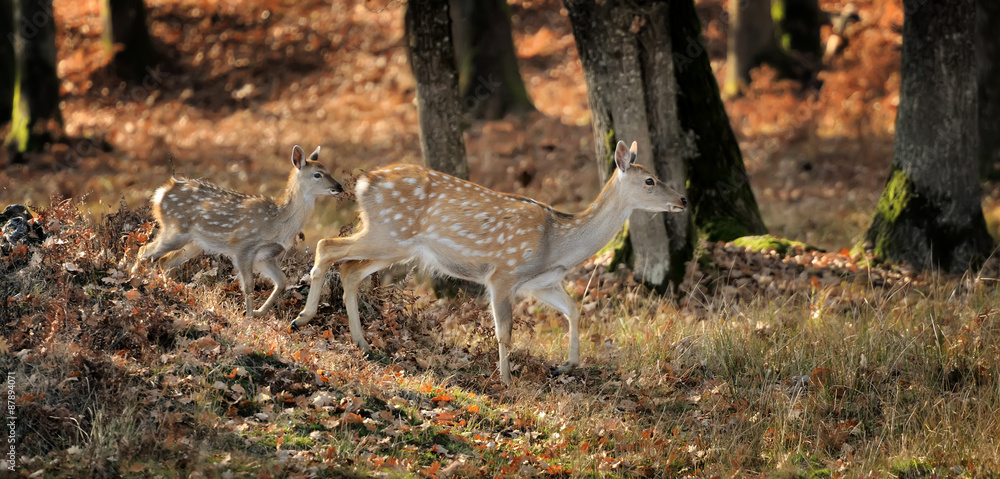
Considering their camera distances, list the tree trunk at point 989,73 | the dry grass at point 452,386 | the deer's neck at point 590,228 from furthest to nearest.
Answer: the tree trunk at point 989,73 < the deer's neck at point 590,228 < the dry grass at point 452,386

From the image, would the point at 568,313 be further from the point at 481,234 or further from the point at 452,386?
the point at 452,386

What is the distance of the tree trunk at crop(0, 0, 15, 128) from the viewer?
21.1 m

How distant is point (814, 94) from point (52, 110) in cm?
1454

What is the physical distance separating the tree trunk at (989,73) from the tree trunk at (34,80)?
51.9 ft

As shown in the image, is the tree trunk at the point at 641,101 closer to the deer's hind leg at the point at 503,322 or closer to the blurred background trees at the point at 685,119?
the blurred background trees at the point at 685,119

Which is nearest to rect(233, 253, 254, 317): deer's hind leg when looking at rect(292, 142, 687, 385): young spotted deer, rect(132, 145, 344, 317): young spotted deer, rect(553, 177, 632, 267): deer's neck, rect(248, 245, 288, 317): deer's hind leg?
rect(132, 145, 344, 317): young spotted deer

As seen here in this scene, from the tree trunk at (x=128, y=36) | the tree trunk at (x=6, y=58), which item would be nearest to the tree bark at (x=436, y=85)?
the tree trunk at (x=6, y=58)

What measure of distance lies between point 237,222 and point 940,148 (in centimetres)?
727

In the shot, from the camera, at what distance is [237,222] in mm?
8547

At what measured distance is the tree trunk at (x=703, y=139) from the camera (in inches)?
447

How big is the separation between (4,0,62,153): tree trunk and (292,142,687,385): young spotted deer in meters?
Result: 13.2

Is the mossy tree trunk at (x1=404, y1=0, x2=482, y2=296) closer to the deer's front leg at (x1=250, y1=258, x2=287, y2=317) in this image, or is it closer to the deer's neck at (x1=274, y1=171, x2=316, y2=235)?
the deer's neck at (x1=274, y1=171, x2=316, y2=235)

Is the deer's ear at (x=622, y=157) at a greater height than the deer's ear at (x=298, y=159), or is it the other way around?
the deer's ear at (x=622, y=157)

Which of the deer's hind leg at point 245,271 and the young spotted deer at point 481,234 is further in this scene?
the deer's hind leg at point 245,271
